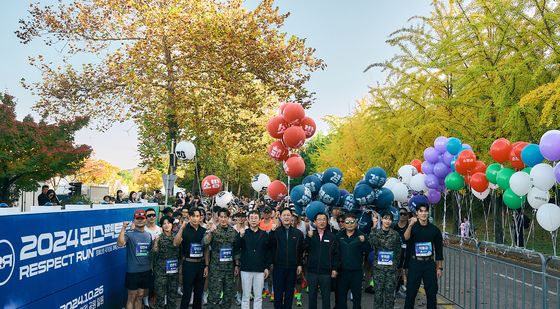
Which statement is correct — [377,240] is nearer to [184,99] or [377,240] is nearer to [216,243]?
[216,243]

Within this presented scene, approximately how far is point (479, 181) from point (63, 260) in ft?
36.4

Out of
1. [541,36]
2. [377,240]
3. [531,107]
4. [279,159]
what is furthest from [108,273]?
[541,36]

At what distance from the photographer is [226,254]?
8539 millimetres

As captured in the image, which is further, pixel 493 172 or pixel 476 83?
pixel 476 83

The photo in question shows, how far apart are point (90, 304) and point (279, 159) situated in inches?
253

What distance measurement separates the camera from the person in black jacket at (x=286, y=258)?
8.62m

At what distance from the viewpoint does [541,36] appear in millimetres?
15203

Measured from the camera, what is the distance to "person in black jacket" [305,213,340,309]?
8.38 meters

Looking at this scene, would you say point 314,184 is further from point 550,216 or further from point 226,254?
point 550,216

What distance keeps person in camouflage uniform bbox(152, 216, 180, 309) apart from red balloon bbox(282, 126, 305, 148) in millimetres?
4308

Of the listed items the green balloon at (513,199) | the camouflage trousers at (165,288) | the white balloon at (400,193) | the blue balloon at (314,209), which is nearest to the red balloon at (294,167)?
the blue balloon at (314,209)

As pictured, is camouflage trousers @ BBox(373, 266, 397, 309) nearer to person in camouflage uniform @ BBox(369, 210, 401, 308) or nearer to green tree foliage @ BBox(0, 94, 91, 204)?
person in camouflage uniform @ BBox(369, 210, 401, 308)


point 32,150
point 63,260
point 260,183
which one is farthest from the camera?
point 32,150

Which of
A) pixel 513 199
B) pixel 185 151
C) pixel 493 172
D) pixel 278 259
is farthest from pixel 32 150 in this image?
pixel 513 199
